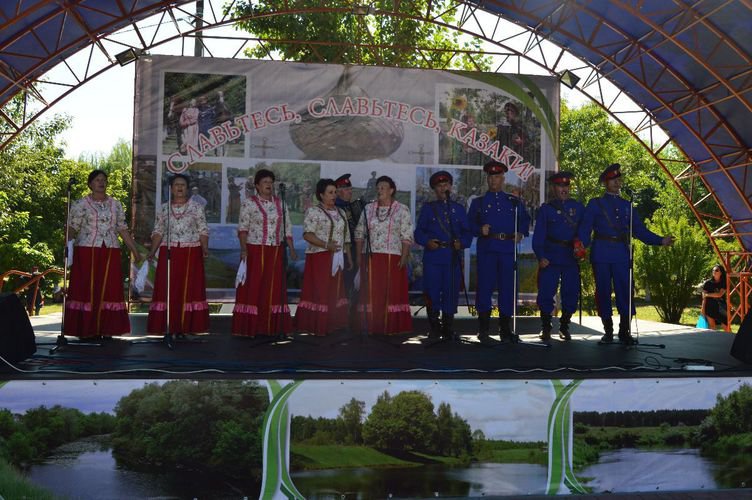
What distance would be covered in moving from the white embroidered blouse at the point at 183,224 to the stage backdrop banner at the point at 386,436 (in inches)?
88.2

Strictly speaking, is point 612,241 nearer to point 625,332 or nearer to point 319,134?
point 625,332

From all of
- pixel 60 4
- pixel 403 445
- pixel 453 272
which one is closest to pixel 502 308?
pixel 453 272

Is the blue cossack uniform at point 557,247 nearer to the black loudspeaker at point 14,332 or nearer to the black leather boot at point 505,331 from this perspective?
the black leather boot at point 505,331

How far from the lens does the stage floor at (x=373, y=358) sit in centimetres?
467

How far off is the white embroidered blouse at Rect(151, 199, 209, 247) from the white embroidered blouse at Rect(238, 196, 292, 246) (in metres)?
0.37

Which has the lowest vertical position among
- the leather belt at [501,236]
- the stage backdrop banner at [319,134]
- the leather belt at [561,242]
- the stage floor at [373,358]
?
the stage floor at [373,358]

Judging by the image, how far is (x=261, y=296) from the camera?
6.65 metres

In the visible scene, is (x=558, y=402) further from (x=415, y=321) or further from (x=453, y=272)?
(x=415, y=321)

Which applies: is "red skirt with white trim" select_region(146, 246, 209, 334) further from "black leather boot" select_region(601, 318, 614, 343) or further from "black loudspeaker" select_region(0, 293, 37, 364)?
"black leather boot" select_region(601, 318, 614, 343)

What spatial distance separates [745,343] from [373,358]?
2.81 m

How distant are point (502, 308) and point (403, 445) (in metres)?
2.48

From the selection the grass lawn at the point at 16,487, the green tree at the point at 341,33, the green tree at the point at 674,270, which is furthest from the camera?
the green tree at the point at 674,270

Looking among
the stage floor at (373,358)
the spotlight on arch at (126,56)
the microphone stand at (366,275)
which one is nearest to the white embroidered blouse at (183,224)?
the stage floor at (373,358)

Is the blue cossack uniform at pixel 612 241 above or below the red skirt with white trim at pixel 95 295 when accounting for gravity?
above
